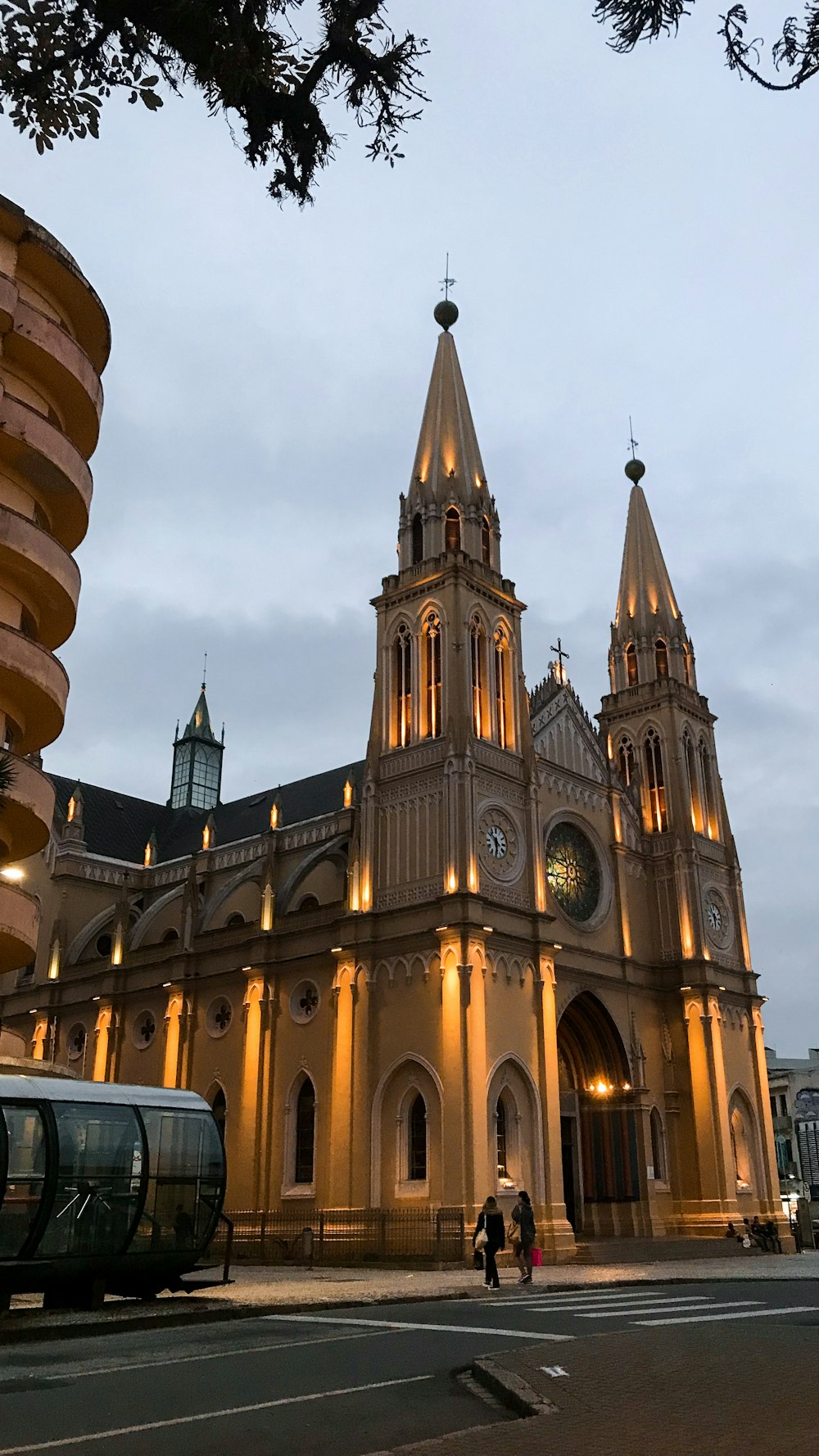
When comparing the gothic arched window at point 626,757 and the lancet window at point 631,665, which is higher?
the lancet window at point 631,665

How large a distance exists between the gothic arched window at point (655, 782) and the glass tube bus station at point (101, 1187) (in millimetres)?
31374

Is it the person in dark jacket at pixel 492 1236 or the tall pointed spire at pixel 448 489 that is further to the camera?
the tall pointed spire at pixel 448 489

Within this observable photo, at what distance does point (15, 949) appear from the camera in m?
19.1

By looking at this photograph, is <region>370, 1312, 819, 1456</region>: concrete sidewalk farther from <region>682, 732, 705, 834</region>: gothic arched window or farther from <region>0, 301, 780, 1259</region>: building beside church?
<region>682, 732, 705, 834</region>: gothic arched window

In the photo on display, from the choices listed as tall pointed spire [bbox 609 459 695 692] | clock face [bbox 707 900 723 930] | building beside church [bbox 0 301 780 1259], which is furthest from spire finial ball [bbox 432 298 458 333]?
clock face [bbox 707 900 723 930]

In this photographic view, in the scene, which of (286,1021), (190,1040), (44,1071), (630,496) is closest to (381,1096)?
(286,1021)

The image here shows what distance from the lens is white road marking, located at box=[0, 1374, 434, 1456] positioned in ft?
25.9

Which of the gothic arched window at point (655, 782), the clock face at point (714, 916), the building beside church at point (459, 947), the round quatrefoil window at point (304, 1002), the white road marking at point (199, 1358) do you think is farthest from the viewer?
the gothic arched window at point (655, 782)

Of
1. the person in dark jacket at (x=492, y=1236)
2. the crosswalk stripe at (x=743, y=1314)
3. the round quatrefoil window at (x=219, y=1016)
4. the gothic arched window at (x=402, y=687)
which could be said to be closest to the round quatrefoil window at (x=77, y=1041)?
the round quatrefoil window at (x=219, y=1016)

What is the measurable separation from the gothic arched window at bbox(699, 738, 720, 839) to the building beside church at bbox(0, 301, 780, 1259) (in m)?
0.18

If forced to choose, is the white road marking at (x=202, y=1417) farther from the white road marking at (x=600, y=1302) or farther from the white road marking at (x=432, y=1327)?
the white road marking at (x=600, y=1302)

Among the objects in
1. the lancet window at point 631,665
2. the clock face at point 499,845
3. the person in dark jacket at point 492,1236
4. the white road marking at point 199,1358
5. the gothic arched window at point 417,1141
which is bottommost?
the white road marking at point 199,1358

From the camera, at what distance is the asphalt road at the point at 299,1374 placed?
27.0 feet

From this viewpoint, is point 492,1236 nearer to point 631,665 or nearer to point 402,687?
point 402,687
